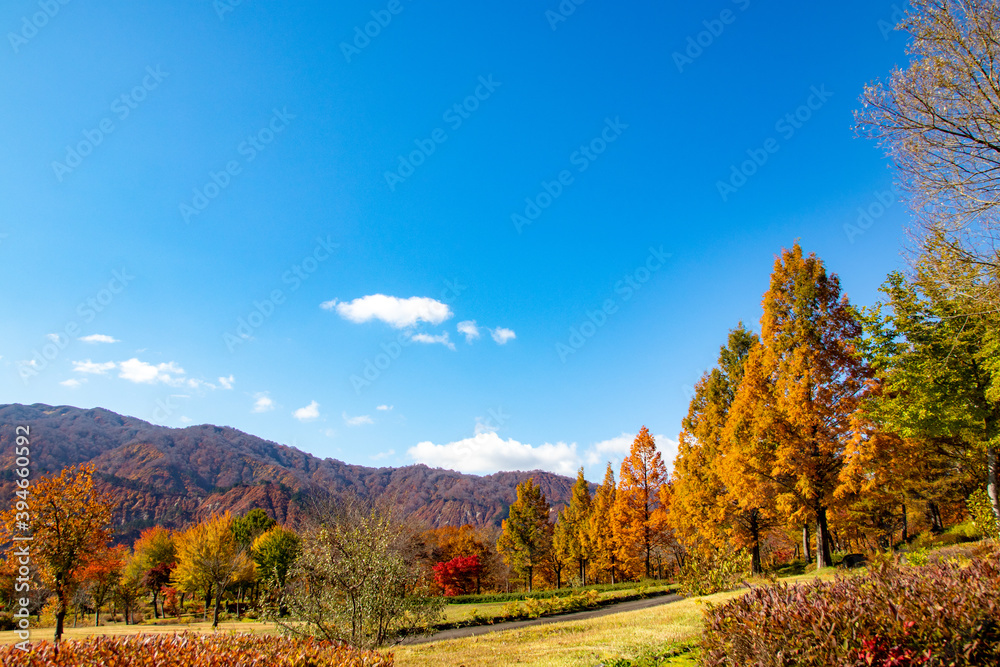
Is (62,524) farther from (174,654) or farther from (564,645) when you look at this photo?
(564,645)

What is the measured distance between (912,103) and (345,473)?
673ft

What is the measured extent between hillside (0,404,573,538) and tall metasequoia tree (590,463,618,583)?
234 feet

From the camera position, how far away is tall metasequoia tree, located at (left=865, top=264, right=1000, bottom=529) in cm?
1499

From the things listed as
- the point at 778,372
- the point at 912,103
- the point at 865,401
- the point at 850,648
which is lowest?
the point at 850,648

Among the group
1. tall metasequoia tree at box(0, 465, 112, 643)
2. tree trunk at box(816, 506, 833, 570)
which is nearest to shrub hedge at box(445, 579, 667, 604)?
tree trunk at box(816, 506, 833, 570)

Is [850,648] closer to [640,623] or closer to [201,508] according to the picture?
[640,623]

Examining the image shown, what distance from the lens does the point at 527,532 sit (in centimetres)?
4291

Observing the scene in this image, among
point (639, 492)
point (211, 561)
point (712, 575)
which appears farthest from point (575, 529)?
point (712, 575)

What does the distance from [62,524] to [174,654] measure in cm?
1864

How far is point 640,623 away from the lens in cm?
1343

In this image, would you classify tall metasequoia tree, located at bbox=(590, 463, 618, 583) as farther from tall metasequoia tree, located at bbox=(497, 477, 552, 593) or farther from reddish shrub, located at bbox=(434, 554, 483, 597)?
reddish shrub, located at bbox=(434, 554, 483, 597)

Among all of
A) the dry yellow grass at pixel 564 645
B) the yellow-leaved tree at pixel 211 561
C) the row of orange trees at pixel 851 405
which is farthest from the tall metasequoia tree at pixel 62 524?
the row of orange trees at pixel 851 405

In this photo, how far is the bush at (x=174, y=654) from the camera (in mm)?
4387

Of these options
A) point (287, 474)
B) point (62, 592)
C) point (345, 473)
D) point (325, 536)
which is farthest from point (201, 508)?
point (325, 536)
